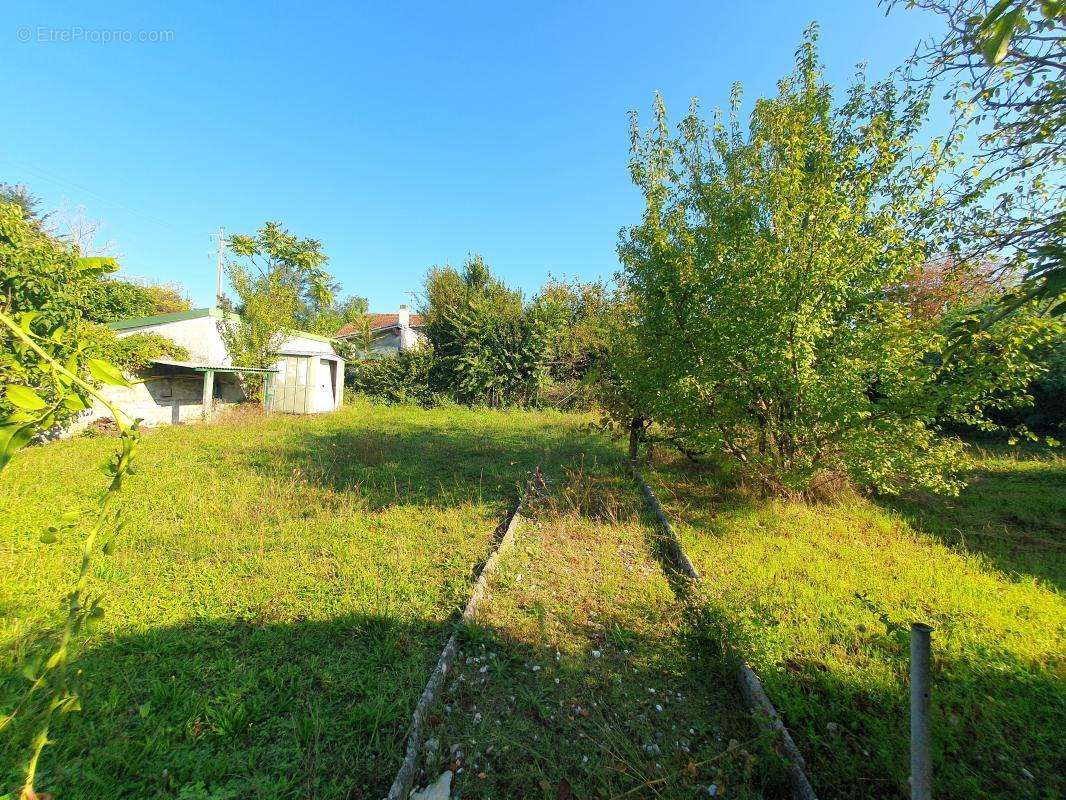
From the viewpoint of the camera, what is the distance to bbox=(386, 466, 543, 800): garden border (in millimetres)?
2404

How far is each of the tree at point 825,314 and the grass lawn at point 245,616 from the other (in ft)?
12.0

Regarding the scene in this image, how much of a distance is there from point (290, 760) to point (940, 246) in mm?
6999

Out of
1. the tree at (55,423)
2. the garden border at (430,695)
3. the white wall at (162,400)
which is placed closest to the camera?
the tree at (55,423)

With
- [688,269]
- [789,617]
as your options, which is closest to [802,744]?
[789,617]

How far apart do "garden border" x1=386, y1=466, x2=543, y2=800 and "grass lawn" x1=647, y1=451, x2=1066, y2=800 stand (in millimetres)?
1969

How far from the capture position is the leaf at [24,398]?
0.76 meters

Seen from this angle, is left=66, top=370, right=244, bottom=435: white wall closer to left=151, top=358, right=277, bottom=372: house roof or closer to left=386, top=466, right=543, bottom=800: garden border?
left=151, top=358, right=277, bottom=372: house roof

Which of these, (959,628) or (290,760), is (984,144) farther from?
(290,760)

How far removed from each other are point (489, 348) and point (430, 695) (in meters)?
16.7

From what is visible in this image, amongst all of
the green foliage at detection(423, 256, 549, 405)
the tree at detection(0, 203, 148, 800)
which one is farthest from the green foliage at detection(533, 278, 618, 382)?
the tree at detection(0, 203, 148, 800)

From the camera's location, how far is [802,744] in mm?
2691

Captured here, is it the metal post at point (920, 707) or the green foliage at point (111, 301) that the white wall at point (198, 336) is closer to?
the green foliage at point (111, 301)

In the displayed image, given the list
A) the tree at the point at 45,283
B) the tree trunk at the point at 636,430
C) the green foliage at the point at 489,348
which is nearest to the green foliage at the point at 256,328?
the tree at the point at 45,283

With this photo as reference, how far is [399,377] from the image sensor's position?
66.7ft
